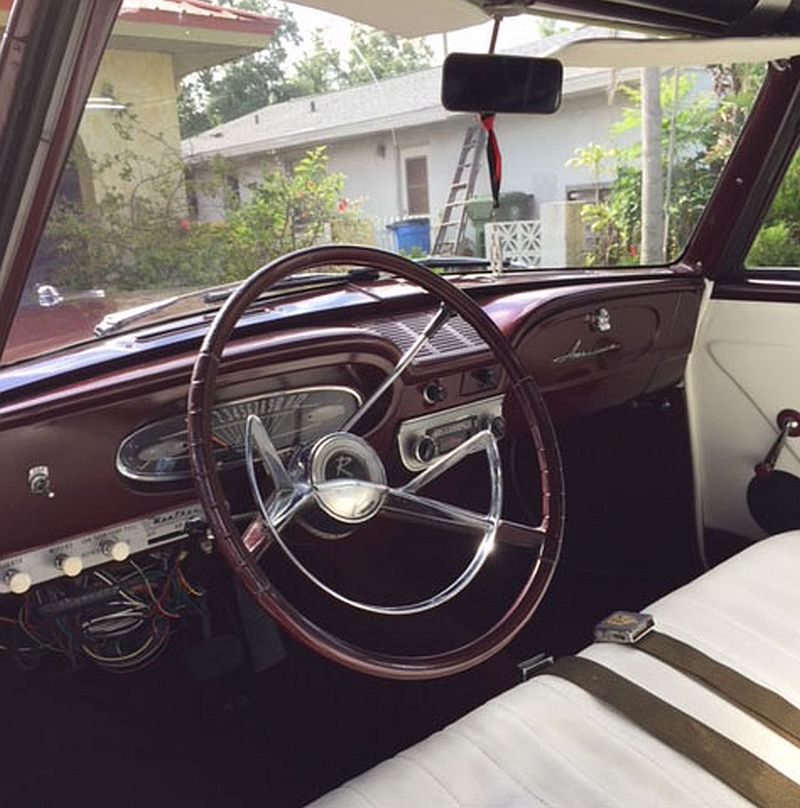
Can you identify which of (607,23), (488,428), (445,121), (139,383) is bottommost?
(488,428)

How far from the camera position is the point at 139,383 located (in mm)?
1558

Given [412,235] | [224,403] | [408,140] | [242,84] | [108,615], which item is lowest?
[108,615]

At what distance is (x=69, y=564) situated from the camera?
1542 millimetres

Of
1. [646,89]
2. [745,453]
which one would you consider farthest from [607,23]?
[745,453]

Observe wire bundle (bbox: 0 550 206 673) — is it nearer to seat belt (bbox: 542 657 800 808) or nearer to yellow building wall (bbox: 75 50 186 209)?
yellow building wall (bbox: 75 50 186 209)

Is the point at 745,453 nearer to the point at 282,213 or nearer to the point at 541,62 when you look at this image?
the point at 541,62

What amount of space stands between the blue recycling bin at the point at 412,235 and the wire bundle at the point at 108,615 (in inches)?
36.9

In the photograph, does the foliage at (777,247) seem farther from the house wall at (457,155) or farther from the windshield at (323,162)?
the house wall at (457,155)

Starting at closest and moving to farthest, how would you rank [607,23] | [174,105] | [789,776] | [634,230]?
[789,776], [174,105], [607,23], [634,230]

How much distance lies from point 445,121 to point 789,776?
166 cm

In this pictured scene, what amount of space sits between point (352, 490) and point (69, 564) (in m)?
0.51

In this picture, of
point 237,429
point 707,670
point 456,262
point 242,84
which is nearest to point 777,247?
point 456,262

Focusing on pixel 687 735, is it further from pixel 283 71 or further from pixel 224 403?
pixel 283 71

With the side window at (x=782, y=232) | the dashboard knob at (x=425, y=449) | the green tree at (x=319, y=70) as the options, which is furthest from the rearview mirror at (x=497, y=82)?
the side window at (x=782, y=232)
